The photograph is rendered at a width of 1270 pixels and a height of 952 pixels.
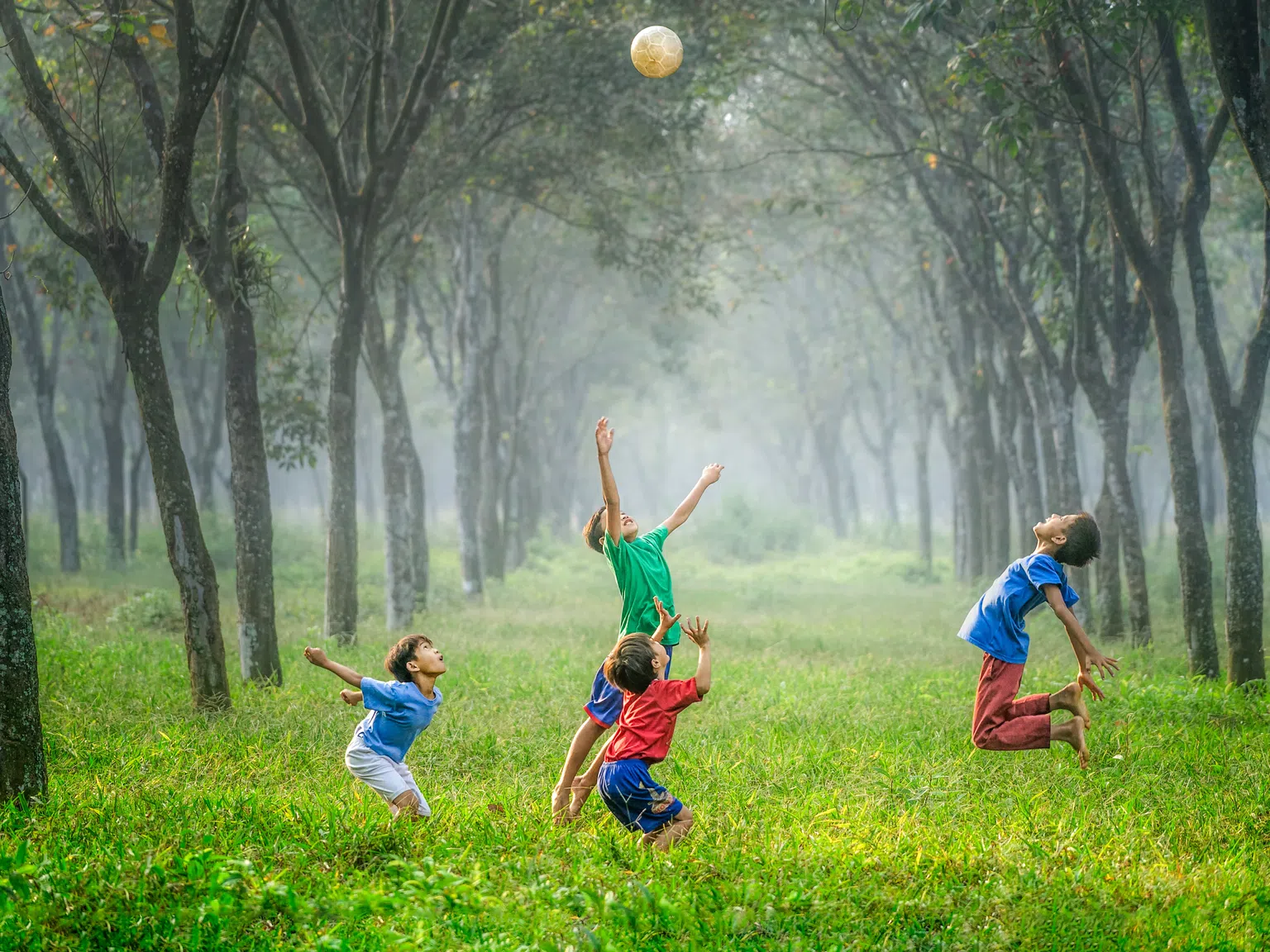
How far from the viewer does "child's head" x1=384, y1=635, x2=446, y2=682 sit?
5.36 meters

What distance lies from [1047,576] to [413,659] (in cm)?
362

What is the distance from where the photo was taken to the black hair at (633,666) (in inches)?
195

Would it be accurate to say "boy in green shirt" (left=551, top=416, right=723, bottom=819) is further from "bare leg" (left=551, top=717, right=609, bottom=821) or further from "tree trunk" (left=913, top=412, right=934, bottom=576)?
"tree trunk" (left=913, top=412, right=934, bottom=576)

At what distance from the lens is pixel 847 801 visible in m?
5.79

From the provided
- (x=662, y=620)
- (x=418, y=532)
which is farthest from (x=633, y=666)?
(x=418, y=532)

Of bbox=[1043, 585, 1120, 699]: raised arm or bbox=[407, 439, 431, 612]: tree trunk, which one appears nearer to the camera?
bbox=[1043, 585, 1120, 699]: raised arm

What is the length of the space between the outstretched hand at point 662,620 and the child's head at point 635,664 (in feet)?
0.68

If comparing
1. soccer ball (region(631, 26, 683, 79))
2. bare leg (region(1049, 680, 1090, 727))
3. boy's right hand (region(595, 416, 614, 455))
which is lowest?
bare leg (region(1049, 680, 1090, 727))

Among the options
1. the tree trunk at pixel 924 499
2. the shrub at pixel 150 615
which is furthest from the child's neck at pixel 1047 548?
the tree trunk at pixel 924 499

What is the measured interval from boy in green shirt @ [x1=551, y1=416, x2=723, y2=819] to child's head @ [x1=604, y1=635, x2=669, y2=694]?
1.64 ft

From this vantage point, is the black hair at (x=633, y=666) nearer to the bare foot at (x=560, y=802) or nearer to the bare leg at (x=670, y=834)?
the bare leg at (x=670, y=834)

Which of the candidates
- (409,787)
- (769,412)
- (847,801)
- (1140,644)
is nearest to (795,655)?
(1140,644)

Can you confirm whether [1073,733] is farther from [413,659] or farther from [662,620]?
[413,659]

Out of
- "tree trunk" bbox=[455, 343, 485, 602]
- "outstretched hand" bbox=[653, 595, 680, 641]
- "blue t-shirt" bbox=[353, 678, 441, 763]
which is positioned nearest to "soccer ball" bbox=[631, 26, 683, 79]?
"outstretched hand" bbox=[653, 595, 680, 641]
